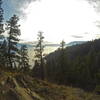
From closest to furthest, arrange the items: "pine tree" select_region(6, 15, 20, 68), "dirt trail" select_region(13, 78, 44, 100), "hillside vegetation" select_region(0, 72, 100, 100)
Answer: "hillside vegetation" select_region(0, 72, 100, 100) → "dirt trail" select_region(13, 78, 44, 100) → "pine tree" select_region(6, 15, 20, 68)

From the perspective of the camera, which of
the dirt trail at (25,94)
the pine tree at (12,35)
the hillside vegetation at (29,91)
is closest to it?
the hillside vegetation at (29,91)

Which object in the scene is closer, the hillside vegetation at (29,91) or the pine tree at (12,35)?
the hillside vegetation at (29,91)

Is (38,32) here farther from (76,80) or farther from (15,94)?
(15,94)

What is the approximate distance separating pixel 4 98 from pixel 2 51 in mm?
28917

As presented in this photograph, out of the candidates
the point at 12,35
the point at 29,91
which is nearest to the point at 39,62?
the point at 12,35

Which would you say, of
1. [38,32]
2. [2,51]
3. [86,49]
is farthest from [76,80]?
[86,49]

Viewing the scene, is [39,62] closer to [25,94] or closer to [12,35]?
[12,35]

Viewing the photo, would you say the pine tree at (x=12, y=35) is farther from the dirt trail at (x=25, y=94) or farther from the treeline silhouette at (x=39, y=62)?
the dirt trail at (x=25, y=94)

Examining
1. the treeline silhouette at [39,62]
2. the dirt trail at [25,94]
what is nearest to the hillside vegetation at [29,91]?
the dirt trail at [25,94]

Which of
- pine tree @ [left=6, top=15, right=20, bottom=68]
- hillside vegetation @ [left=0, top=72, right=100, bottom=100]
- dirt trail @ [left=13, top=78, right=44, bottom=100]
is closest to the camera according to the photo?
hillside vegetation @ [left=0, top=72, right=100, bottom=100]

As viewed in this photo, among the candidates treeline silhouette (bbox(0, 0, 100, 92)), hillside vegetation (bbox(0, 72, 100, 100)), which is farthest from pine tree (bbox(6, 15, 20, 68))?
hillside vegetation (bbox(0, 72, 100, 100))

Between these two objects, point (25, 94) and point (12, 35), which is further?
point (12, 35)

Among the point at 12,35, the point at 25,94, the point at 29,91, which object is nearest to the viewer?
the point at 25,94

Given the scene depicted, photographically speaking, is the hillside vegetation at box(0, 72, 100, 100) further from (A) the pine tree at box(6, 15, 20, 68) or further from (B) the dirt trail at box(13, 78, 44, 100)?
(A) the pine tree at box(6, 15, 20, 68)
